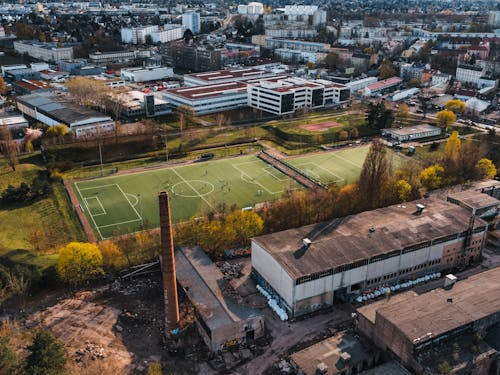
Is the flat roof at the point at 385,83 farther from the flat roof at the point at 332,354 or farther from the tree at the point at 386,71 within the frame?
the flat roof at the point at 332,354

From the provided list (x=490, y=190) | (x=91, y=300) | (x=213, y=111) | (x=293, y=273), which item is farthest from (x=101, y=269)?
(x=213, y=111)

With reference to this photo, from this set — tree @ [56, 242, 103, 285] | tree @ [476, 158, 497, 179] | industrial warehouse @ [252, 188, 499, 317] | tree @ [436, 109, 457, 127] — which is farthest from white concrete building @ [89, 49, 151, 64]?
industrial warehouse @ [252, 188, 499, 317]

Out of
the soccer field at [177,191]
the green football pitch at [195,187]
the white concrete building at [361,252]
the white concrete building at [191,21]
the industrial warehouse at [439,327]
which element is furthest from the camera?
the white concrete building at [191,21]

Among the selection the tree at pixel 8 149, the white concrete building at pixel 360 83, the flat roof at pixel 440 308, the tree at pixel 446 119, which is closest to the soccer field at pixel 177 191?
the tree at pixel 8 149

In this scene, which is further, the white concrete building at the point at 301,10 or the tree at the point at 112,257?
the white concrete building at the point at 301,10

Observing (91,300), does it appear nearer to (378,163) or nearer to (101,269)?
(101,269)

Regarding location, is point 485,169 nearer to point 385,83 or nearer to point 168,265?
point 168,265

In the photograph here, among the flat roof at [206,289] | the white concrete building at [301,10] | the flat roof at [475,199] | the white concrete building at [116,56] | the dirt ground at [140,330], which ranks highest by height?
the white concrete building at [301,10]
